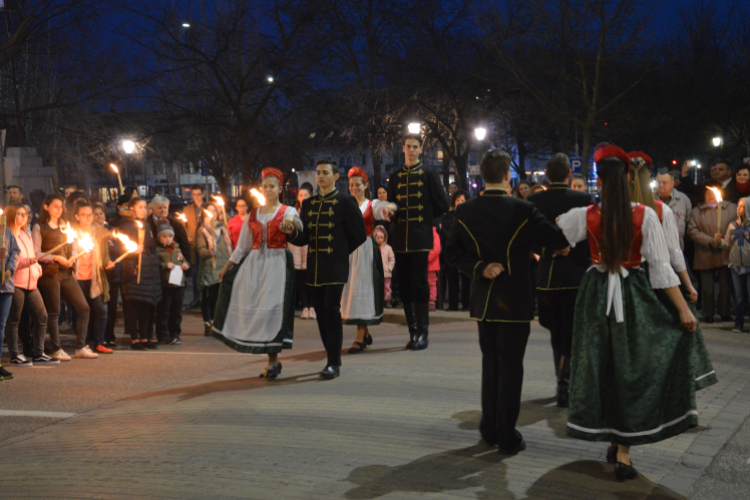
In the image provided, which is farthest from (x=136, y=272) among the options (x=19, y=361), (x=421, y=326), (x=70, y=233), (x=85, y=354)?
(x=421, y=326)

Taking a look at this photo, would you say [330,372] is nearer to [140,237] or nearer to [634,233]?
[634,233]

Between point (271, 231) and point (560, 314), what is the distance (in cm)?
296

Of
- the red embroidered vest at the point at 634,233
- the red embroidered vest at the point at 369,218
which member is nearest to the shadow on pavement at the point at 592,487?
the red embroidered vest at the point at 634,233

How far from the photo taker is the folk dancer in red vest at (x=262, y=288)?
7.82m

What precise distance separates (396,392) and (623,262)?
286cm

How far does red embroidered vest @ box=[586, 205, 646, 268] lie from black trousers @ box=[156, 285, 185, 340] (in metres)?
7.44

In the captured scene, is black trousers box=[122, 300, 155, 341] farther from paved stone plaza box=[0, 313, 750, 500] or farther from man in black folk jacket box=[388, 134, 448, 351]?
man in black folk jacket box=[388, 134, 448, 351]

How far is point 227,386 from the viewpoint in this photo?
7.84 metres

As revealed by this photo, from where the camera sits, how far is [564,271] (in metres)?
6.31

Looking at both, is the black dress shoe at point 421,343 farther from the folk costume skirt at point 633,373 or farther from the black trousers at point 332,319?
the folk costume skirt at point 633,373

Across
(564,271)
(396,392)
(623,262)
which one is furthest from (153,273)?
(623,262)

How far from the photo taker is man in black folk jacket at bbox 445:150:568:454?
5.06 meters

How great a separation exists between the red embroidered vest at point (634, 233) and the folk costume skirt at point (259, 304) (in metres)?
3.63

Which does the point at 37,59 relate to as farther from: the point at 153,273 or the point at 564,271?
the point at 564,271
